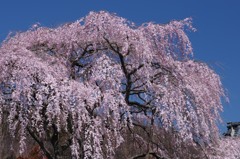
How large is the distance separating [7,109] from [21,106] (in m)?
0.73

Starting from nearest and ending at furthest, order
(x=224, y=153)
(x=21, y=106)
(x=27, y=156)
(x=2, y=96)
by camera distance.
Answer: (x=21, y=106) → (x=2, y=96) → (x=224, y=153) → (x=27, y=156)

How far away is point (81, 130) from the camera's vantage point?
7.09 meters

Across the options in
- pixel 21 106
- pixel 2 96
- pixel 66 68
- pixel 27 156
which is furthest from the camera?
pixel 27 156

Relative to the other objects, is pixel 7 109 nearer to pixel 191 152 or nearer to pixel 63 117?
pixel 63 117

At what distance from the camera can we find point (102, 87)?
24.0 feet

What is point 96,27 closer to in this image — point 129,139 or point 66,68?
point 66,68

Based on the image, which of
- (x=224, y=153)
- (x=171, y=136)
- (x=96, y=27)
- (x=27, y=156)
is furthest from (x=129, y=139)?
(x=27, y=156)

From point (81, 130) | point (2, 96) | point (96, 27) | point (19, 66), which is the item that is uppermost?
point (96, 27)

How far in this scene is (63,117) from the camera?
7.09 meters

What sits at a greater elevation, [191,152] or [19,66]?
[19,66]

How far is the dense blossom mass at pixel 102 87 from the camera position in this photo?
6.92 metres

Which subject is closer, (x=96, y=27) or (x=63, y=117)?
(x=63, y=117)

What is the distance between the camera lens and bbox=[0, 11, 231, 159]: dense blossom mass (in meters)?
6.92

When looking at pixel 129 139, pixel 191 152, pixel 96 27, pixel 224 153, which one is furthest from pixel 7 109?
pixel 224 153
